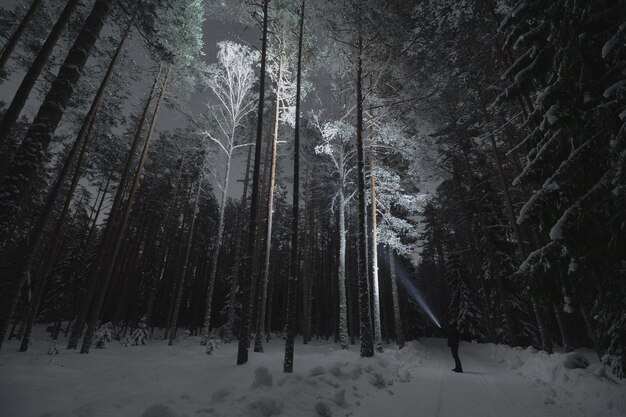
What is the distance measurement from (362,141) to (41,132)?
1082 centimetres

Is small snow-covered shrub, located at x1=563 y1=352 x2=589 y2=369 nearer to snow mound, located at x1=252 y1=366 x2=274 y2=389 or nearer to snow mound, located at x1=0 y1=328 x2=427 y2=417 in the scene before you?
snow mound, located at x1=0 y1=328 x2=427 y2=417

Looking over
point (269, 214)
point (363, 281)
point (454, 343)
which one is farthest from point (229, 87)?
point (454, 343)

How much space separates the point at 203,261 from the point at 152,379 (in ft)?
106

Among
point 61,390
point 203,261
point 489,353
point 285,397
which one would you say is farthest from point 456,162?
point 203,261

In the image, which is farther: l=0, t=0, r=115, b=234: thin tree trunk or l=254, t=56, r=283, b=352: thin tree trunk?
l=254, t=56, r=283, b=352: thin tree trunk

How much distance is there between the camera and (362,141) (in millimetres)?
13312

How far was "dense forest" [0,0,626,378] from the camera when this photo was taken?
12.7 ft

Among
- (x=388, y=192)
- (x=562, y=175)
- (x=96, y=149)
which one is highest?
(x=96, y=149)

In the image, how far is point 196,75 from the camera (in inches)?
642

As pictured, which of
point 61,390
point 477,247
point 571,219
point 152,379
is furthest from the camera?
point 477,247

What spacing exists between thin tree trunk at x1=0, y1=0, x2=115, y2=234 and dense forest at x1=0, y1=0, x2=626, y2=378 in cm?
4

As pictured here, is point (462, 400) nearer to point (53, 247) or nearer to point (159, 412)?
point (159, 412)

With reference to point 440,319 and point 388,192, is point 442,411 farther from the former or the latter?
point 440,319

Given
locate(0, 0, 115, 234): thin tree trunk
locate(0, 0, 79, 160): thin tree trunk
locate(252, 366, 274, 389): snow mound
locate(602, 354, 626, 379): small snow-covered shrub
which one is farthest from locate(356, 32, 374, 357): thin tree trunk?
locate(0, 0, 79, 160): thin tree trunk
